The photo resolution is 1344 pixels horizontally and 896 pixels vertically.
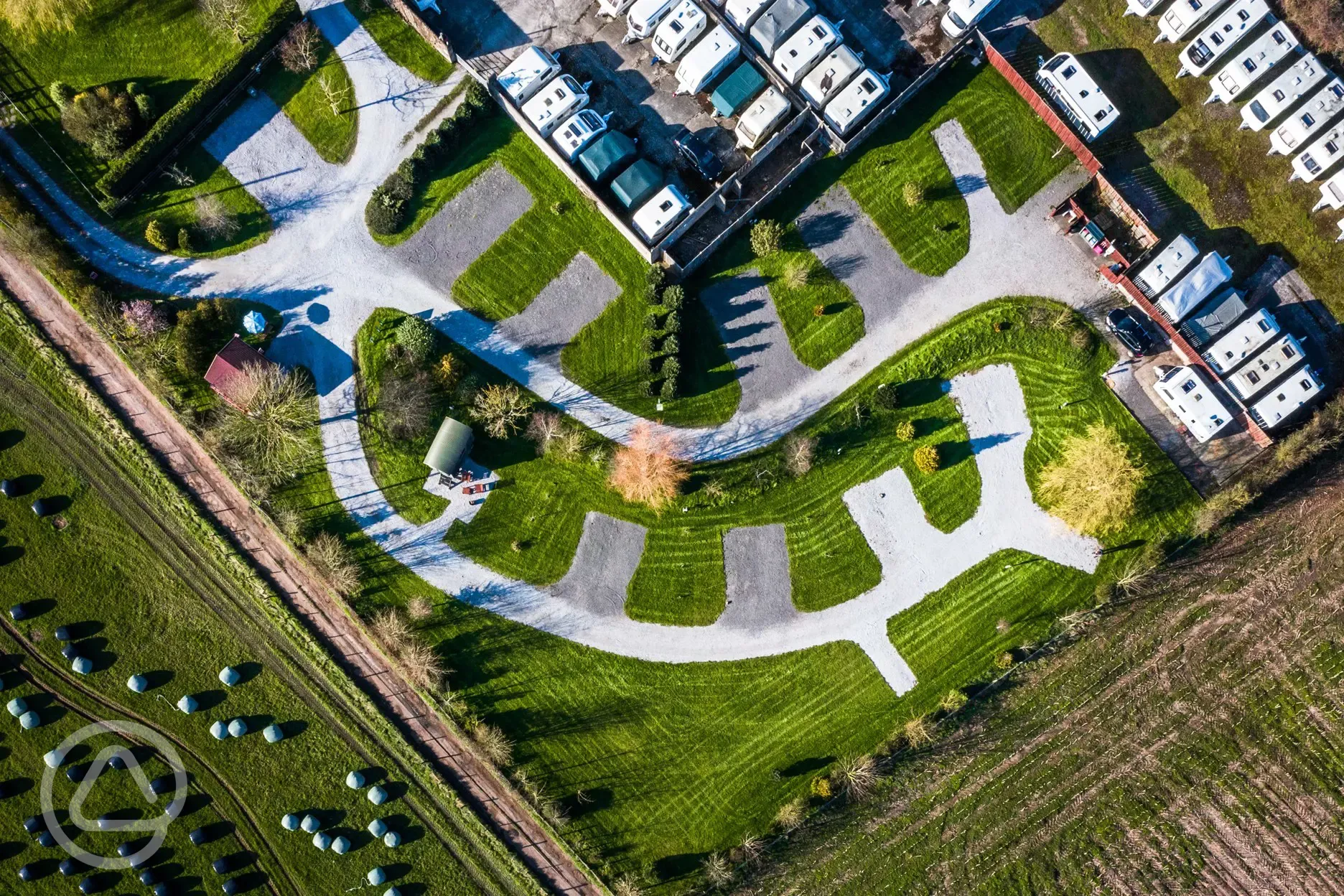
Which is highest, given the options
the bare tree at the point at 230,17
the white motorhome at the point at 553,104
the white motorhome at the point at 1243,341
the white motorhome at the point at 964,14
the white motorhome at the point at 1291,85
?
the bare tree at the point at 230,17

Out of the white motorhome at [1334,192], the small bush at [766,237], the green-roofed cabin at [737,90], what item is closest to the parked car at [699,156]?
the green-roofed cabin at [737,90]

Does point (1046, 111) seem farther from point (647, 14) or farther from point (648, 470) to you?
point (648, 470)

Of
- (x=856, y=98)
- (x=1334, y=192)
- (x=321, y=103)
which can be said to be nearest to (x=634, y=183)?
(x=856, y=98)

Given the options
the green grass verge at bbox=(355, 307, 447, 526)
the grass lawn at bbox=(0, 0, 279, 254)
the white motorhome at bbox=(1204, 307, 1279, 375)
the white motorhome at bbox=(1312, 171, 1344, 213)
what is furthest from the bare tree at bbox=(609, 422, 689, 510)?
the white motorhome at bbox=(1312, 171, 1344, 213)

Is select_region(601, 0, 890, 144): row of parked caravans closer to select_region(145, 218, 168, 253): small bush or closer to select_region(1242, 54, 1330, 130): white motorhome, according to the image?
select_region(1242, 54, 1330, 130): white motorhome

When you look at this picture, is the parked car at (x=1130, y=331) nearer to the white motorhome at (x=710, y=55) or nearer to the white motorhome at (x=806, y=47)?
the white motorhome at (x=806, y=47)
